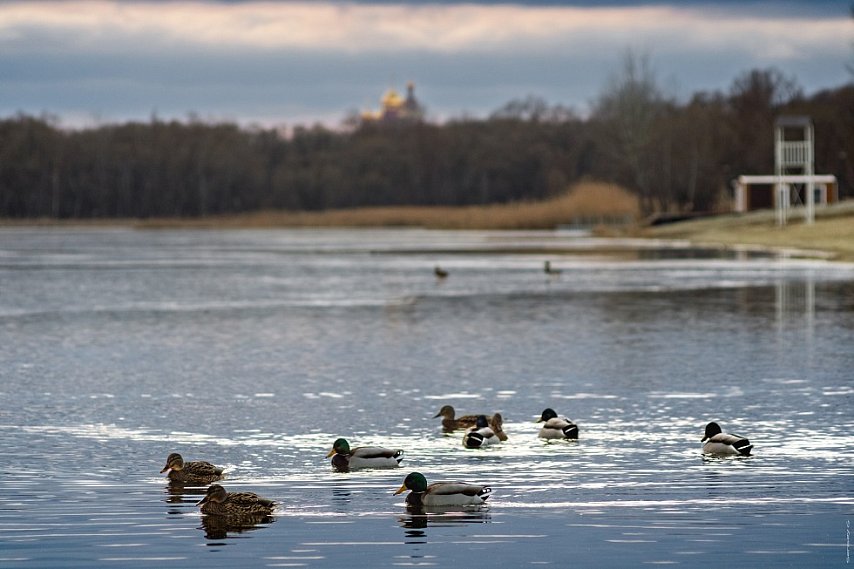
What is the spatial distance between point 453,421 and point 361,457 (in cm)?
294

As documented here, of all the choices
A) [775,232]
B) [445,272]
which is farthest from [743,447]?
[775,232]

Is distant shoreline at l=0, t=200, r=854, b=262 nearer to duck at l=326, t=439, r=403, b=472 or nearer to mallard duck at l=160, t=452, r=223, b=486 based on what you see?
duck at l=326, t=439, r=403, b=472

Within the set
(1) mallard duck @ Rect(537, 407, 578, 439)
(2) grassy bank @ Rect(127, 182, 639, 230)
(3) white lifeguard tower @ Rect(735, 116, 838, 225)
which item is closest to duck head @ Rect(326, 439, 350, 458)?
(1) mallard duck @ Rect(537, 407, 578, 439)

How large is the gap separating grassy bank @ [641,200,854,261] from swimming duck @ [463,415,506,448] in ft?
148

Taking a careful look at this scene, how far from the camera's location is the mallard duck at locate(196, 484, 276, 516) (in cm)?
1244

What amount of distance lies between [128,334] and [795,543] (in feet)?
71.6

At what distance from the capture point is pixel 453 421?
17.7m

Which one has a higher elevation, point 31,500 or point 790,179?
point 790,179

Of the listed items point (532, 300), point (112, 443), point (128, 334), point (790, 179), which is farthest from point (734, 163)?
point (112, 443)

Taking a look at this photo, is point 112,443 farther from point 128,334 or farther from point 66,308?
point 66,308

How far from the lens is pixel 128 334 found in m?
31.3

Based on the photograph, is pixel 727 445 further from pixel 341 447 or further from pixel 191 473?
pixel 191 473

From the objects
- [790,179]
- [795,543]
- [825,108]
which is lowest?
[795,543]

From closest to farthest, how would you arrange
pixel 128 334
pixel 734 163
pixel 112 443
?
pixel 112 443 → pixel 128 334 → pixel 734 163
